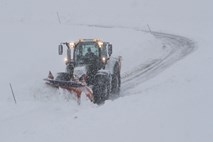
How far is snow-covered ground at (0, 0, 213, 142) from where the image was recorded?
408 inches

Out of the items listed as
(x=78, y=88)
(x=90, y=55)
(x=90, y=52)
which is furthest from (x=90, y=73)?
(x=78, y=88)

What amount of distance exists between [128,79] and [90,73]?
380 centimetres

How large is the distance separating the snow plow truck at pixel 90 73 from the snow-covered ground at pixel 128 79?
39 cm

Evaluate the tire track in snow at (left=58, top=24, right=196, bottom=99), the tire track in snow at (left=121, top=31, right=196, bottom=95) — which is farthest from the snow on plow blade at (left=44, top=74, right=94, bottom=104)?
the tire track in snow at (left=121, top=31, right=196, bottom=95)

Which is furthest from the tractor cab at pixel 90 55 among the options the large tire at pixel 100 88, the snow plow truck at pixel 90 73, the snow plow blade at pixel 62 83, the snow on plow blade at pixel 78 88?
the snow on plow blade at pixel 78 88

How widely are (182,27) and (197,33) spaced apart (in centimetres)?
353

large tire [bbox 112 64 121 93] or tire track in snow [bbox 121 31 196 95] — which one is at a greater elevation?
large tire [bbox 112 64 121 93]

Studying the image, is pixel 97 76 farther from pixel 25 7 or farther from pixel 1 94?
pixel 25 7

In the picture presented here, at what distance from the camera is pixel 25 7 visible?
46531 millimetres

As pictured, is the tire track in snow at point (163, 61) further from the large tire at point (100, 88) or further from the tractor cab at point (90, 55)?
the large tire at point (100, 88)

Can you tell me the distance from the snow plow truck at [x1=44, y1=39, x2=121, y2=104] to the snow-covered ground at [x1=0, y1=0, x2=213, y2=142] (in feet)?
1.29

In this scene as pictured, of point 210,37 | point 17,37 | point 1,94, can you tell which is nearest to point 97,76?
point 1,94

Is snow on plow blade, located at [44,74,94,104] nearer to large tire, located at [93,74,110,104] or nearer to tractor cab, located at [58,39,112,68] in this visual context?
large tire, located at [93,74,110,104]

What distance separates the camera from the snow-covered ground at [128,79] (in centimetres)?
1038
